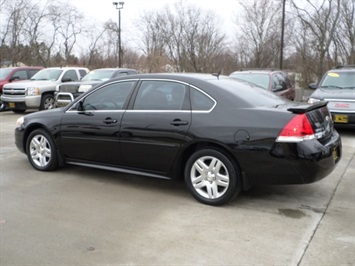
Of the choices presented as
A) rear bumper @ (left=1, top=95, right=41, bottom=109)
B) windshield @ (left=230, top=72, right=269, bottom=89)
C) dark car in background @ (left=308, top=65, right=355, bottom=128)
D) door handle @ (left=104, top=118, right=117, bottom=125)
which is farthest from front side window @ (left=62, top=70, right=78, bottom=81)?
door handle @ (left=104, top=118, right=117, bottom=125)

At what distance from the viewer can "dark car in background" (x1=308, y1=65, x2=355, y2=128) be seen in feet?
29.0

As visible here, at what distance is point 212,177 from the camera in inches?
178

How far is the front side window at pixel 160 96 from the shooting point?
4.78 m

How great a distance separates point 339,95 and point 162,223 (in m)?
6.59

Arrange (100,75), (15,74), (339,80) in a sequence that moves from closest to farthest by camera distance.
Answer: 1. (339,80)
2. (100,75)
3. (15,74)

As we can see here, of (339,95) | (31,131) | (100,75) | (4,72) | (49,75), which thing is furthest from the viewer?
(4,72)

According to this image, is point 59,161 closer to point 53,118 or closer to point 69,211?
point 53,118

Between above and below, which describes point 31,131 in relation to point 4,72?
below

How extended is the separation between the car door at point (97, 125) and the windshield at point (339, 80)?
6.74 m

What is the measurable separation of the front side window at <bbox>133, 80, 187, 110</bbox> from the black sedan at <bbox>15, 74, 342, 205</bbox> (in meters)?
0.01

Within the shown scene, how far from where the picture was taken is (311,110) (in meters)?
4.43

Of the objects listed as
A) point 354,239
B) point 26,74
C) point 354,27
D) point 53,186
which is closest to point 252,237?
point 354,239

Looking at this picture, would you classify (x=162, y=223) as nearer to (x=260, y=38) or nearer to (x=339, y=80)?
(x=339, y=80)

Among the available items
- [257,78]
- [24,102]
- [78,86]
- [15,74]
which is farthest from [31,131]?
[15,74]
